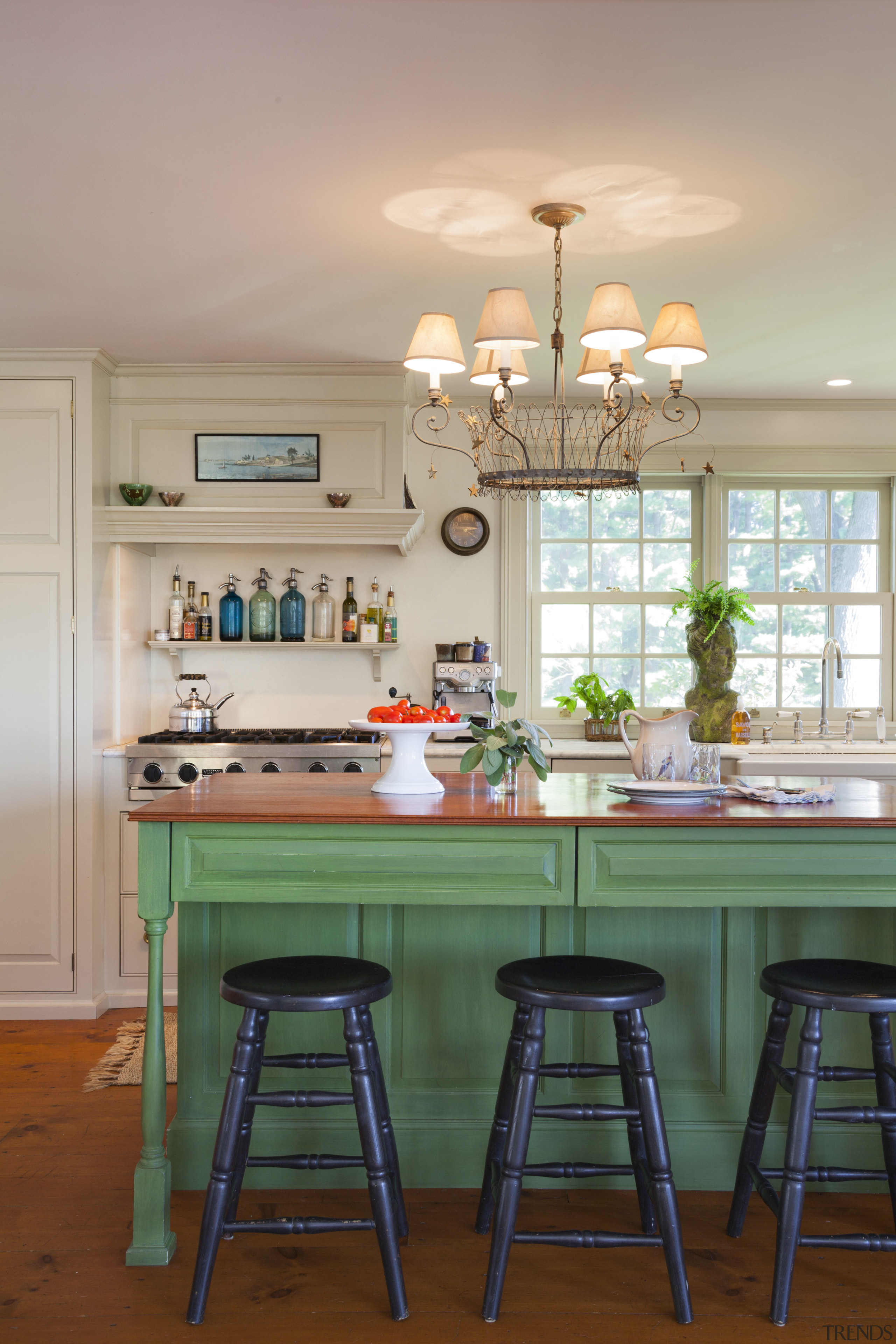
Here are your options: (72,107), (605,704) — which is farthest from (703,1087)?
(72,107)

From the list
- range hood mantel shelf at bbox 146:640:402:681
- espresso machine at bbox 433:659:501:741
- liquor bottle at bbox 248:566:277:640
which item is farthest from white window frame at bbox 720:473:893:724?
liquor bottle at bbox 248:566:277:640

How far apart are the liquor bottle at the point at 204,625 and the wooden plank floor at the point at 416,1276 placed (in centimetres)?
244

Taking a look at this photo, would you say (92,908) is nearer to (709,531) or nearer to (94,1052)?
(94,1052)

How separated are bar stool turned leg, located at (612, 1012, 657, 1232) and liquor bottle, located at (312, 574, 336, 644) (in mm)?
2715

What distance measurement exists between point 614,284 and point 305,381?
7.11 ft

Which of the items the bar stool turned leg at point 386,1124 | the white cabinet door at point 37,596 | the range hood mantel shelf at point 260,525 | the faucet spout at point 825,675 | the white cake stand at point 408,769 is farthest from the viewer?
the faucet spout at point 825,675

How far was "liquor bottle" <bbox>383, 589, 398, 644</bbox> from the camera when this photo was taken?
16.0ft

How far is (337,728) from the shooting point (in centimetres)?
498

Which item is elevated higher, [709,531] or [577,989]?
[709,531]

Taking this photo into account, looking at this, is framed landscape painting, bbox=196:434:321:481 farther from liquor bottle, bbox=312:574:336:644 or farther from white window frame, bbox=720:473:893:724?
white window frame, bbox=720:473:893:724

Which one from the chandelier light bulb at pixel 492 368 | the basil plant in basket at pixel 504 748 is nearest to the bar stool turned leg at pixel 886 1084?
the basil plant in basket at pixel 504 748

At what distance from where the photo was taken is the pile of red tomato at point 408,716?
103 inches

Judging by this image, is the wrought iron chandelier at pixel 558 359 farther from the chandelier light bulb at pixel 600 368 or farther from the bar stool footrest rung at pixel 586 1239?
the bar stool footrest rung at pixel 586 1239

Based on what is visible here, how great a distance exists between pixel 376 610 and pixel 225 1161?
121 inches
